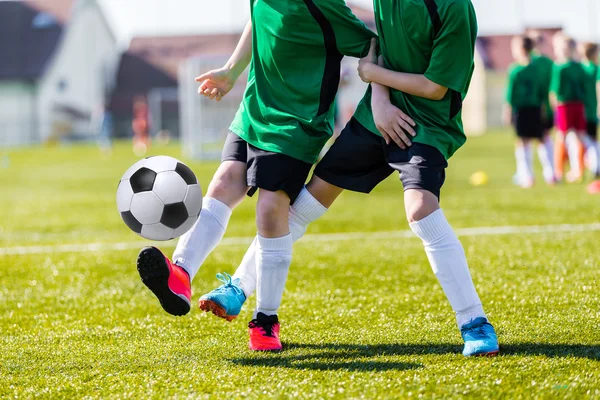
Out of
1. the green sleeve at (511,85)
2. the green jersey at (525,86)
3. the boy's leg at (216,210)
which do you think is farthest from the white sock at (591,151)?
the boy's leg at (216,210)

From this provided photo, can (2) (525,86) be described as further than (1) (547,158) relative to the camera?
No

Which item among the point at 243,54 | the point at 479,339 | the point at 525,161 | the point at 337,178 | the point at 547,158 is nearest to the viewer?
the point at 479,339

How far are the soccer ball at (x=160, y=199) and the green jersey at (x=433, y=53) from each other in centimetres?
81

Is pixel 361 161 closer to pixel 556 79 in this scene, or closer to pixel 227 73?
pixel 227 73

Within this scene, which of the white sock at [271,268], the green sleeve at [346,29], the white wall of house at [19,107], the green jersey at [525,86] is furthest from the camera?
the white wall of house at [19,107]

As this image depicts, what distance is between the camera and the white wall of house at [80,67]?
46.1m

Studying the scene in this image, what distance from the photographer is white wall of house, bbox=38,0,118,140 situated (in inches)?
1816

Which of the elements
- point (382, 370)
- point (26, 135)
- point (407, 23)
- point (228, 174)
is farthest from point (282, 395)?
point (26, 135)

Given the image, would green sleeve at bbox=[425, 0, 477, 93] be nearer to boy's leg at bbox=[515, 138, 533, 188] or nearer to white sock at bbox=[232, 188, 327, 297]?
white sock at bbox=[232, 188, 327, 297]

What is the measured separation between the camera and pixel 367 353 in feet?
10.1

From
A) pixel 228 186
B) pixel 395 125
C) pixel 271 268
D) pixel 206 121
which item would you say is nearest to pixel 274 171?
→ pixel 228 186

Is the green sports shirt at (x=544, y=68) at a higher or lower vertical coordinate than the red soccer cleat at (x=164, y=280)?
lower

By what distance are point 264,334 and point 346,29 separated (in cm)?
127

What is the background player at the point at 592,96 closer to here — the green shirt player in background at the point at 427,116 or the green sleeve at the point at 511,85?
the green sleeve at the point at 511,85
